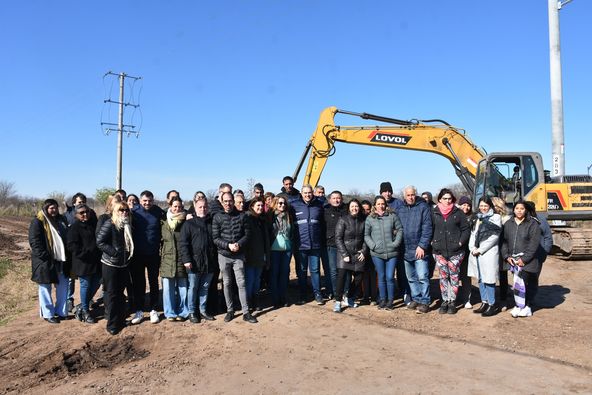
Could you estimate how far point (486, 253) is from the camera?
6.74m

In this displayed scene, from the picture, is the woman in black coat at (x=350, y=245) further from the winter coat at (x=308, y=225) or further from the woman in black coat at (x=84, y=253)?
the woman in black coat at (x=84, y=253)

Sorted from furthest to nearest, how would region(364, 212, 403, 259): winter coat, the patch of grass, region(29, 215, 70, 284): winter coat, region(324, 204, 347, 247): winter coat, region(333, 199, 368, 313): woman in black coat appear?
1. the patch of grass
2. region(324, 204, 347, 247): winter coat
3. region(333, 199, 368, 313): woman in black coat
4. region(364, 212, 403, 259): winter coat
5. region(29, 215, 70, 284): winter coat

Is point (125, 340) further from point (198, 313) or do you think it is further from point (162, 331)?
point (198, 313)

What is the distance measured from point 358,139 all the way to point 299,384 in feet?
28.7

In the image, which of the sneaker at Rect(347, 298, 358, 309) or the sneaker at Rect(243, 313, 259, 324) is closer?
the sneaker at Rect(243, 313, 259, 324)

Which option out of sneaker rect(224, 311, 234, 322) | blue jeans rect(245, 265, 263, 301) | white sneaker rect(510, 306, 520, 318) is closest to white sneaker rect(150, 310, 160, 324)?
sneaker rect(224, 311, 234, 322)

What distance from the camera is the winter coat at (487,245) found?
671 cm

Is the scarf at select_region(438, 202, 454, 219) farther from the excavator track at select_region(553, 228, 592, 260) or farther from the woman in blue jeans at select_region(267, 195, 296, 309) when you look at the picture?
the excavator track at select_region(553, 228, 592, 260)

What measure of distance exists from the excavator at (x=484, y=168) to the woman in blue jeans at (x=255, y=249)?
5.27m

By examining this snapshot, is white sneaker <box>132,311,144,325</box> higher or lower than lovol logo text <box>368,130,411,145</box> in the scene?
lower

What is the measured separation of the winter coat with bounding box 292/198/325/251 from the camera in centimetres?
751

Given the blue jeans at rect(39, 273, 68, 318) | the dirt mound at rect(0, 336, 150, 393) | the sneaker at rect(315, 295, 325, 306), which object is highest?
the blue jeans at rect(39, 273, 68, 318)

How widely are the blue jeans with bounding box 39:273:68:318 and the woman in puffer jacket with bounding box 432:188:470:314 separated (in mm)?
5545

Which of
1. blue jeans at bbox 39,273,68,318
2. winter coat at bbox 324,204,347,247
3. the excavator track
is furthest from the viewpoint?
the excavator track
